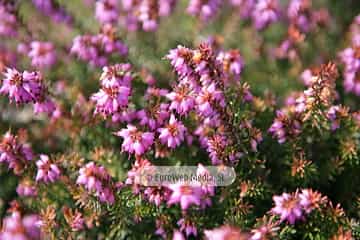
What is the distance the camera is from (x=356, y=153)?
322 centimetres

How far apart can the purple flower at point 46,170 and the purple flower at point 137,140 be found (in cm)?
48

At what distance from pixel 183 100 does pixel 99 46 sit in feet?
3.28

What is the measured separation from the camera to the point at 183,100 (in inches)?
109

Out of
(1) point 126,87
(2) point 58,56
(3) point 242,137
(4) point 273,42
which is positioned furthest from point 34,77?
(4) point 273,42

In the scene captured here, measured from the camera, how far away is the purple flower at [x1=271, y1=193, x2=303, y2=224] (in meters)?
2.67

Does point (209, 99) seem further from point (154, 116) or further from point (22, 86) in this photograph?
point (22, 86)

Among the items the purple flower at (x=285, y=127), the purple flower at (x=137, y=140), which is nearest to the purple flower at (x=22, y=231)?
the purple flower at (x=137, y=140)

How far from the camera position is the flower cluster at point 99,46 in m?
3.54

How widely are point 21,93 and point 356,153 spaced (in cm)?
174

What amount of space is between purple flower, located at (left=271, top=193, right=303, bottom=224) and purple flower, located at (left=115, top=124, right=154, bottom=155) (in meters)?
0.63

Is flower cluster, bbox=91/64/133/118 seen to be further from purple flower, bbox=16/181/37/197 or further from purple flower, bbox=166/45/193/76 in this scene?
purple flower, bbox=16/181/37/197

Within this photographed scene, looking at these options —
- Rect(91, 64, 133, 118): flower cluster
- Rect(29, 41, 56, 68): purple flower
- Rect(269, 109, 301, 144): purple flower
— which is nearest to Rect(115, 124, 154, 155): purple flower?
Rect(91, 64, 133, 118): flower cluster

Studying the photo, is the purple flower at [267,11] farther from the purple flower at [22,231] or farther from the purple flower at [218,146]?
the purple flower at [22,231]

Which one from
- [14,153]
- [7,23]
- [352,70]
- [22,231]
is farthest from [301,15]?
[22,231]
